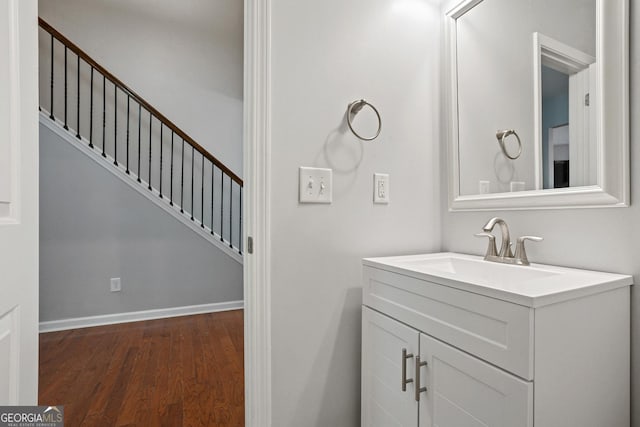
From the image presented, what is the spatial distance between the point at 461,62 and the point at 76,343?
10.2ft

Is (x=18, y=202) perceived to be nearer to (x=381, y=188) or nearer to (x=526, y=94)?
(x=381, y=188)

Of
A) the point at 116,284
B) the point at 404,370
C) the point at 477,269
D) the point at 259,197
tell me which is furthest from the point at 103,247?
the point at 477,269

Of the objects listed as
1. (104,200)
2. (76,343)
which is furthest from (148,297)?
(104,200)

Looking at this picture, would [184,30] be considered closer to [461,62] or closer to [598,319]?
[461,62]

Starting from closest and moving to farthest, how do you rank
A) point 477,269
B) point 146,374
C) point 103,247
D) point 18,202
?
point 18,202 < point 477,269 < point 146,374 < point 103,247

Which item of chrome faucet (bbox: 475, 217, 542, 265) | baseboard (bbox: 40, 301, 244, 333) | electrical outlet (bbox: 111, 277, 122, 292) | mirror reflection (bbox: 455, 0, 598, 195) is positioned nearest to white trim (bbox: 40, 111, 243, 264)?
baseboard (bbox: 40, 301, 244, 333)

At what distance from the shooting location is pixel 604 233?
0.92 metres

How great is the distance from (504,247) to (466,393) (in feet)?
1.75

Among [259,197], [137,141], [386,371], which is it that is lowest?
[386,371]

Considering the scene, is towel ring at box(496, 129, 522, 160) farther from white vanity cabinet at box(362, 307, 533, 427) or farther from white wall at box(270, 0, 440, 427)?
white vanity cabinet at box(362, 307, 533, 427)

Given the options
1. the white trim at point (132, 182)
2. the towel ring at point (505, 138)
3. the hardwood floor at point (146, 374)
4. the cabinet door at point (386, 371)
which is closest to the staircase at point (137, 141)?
the white trim at point (132, 182)

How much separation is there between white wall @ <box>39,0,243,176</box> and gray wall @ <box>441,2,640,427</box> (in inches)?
145

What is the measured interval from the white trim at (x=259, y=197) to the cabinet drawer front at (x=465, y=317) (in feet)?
1.30

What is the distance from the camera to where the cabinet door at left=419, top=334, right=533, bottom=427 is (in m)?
0.68
